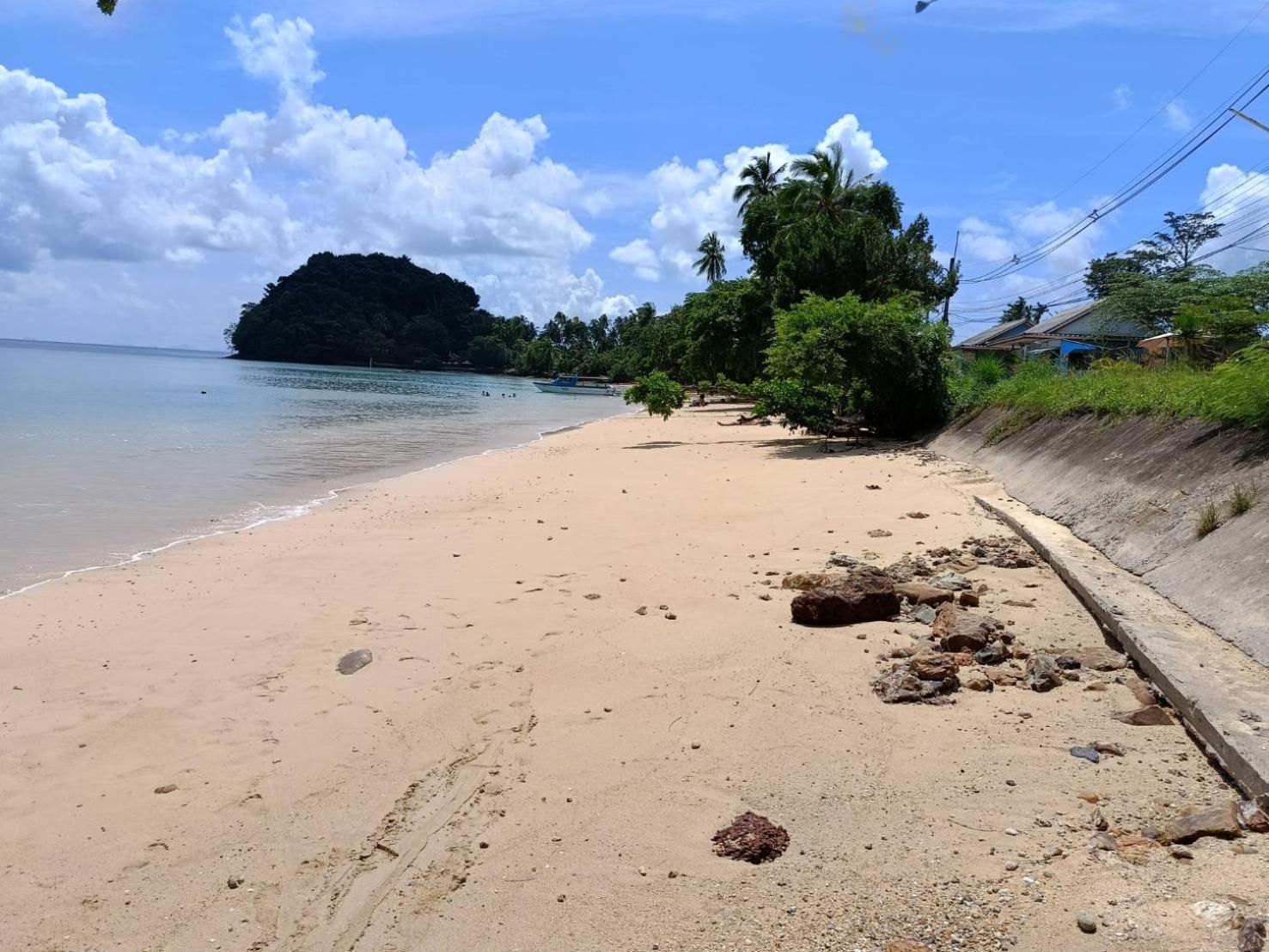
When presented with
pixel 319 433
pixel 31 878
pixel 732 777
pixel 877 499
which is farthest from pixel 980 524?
pixel 319 433

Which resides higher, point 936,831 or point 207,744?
point 936,831

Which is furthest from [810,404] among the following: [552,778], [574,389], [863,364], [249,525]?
[574,389]

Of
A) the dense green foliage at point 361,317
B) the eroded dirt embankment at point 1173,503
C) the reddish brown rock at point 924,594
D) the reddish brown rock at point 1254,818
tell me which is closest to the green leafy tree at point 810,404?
the eroded dirt embankment at point 1173,503

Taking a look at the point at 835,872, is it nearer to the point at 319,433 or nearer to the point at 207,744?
the point at 207,744

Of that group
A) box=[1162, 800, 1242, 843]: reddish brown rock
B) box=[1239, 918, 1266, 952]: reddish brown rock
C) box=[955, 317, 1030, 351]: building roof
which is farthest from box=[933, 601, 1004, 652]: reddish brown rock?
box=[955, 317, 1030, 351]: building roof

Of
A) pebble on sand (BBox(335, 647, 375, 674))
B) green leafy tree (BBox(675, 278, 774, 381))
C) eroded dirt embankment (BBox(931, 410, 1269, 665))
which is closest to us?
eroded dirt embankment (BBox(931, 410, 1269, 665))

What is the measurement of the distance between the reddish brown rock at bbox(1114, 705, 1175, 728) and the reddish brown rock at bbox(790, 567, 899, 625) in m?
1.89

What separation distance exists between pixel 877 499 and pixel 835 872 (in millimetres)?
8831

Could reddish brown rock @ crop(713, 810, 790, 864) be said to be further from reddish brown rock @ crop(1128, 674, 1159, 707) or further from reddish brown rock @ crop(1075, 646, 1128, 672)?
reddish brown rock @ crop(1075, 646, 1128, 672)

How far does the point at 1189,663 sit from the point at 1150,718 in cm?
60

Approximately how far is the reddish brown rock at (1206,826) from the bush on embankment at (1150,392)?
4902 mm

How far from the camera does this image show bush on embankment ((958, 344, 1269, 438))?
7.49 meters

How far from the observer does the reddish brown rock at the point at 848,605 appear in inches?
242

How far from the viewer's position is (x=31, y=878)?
3.65 m
